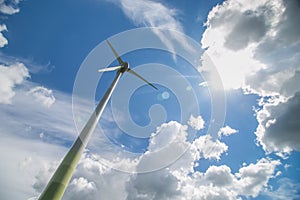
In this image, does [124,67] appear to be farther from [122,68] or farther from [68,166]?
[68,166]

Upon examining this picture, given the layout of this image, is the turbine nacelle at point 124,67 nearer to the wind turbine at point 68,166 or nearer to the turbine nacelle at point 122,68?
the turbine nacelle at point 122,68

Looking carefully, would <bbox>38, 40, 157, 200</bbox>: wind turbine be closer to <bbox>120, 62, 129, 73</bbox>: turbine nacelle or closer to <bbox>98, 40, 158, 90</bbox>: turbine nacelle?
<bbox>98, 40, 158, 90</bbox>: turbine nacelle

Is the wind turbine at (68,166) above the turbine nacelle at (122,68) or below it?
below

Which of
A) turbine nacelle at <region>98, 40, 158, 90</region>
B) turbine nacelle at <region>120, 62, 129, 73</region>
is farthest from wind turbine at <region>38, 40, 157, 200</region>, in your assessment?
turbine nacelle at <region>120, 62, 129, 73</region>

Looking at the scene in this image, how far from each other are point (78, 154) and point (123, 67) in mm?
29425

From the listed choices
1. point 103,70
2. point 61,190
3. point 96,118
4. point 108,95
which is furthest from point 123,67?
point 61,190

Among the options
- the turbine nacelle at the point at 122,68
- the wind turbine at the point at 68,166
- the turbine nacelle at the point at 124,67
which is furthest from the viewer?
the turbine nacelle at the point at 124,67

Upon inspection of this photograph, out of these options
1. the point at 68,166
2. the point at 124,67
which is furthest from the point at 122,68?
the point at 68,166

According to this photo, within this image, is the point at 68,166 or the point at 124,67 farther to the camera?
the point at 124,67

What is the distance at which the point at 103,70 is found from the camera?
4522cm

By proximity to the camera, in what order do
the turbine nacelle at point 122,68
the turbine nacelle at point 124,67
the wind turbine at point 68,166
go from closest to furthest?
the wind turbine at point 68,166
the turbine nacelle at point 122,68
the turbine nacelle at point 124,67

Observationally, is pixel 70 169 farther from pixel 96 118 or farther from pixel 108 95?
pixel 108 95

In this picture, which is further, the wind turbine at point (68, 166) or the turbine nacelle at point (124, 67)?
the turbine nacelle at point (124, 67)

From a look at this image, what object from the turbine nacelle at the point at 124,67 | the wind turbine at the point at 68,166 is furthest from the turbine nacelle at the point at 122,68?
the wind turbine at the point at 68,166
